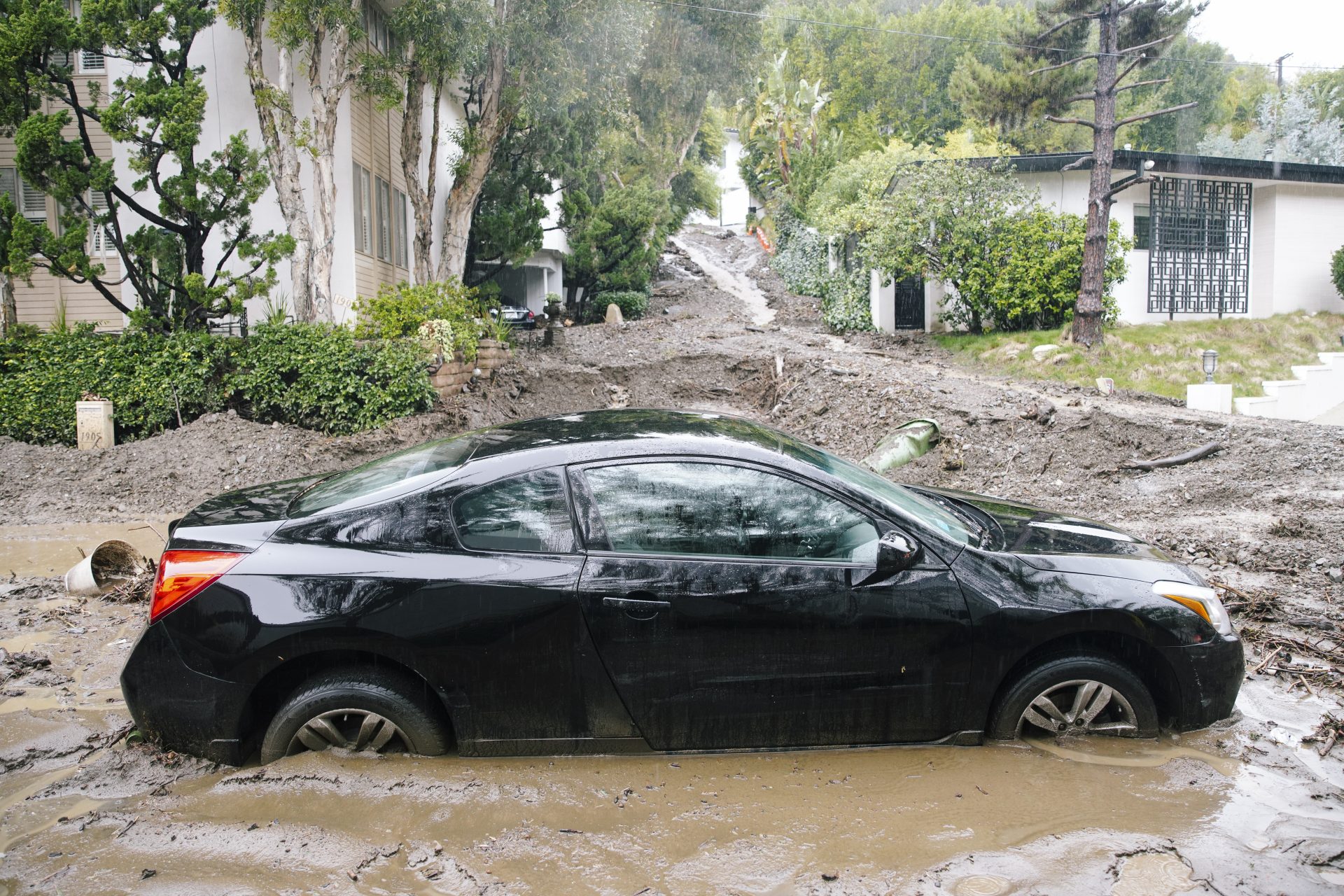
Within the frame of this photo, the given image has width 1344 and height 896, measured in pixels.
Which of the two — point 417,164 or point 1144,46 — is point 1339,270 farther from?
point 417,164

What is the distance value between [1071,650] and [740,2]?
34.0m

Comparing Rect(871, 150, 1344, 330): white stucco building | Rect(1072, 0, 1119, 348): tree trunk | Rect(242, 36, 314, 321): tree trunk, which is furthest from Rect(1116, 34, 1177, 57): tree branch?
Rect(242, 36, 314, 321): tree trunk

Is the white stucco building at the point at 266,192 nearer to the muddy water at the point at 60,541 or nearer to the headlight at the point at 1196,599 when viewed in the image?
the muddy water at the point at 60,541

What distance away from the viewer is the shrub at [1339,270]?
21078 millimetres

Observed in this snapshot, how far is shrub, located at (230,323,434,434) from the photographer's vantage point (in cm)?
1161

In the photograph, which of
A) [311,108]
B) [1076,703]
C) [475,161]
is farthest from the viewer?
[475,161]

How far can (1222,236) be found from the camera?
71.5ft

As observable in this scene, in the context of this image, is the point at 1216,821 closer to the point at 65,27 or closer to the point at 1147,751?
the point at 1147,751

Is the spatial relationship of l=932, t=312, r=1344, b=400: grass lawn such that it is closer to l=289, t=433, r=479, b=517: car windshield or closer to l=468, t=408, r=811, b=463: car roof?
l=468, t=408, r=811, b=463: car roof

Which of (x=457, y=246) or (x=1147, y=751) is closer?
(x=1147, y=751)

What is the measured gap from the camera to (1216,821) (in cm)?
351

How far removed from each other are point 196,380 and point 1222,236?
2196cm

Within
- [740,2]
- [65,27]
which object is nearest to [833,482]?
[65,27]

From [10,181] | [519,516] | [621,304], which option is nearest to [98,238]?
[10,181]
